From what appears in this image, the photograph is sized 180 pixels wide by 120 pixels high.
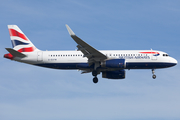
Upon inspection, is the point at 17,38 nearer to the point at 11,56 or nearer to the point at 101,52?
the point at 11,56

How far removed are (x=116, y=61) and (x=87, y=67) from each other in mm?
4966

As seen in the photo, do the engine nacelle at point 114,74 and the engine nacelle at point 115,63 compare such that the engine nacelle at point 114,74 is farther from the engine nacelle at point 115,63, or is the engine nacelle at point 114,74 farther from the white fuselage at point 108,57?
the engine nacelle at point 115,63

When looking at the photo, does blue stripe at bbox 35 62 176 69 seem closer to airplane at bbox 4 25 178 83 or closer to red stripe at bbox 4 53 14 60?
airplane at bbox 4 25 178 83

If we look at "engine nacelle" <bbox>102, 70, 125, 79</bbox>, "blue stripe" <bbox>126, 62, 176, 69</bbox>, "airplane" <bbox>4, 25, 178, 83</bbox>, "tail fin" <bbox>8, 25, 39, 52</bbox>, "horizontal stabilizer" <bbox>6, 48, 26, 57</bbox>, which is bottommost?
"engine nacelle" <bbox>102, 70, 125, 79</bbox>

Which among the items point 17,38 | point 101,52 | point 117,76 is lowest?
point 117,76

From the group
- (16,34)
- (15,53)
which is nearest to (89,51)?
(15,53)

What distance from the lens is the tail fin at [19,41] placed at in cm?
5022

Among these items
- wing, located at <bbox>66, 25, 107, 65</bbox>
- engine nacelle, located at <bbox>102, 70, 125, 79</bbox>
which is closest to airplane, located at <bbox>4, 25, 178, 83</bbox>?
wing, located at <bbox>66, 25, 107, 65</bbox>

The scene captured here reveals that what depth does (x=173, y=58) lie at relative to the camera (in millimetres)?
48188

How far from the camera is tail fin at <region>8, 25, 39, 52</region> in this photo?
165 feet

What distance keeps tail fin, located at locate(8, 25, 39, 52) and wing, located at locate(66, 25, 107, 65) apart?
10099mm

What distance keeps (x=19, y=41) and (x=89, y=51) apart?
1331cm

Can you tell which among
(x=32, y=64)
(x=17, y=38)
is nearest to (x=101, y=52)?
(x=32, y=64)

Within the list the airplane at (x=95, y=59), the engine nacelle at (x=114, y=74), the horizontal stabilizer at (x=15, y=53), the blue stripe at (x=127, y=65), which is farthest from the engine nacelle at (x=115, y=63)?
the horizontal stabilizer at (x=15, y=53)
